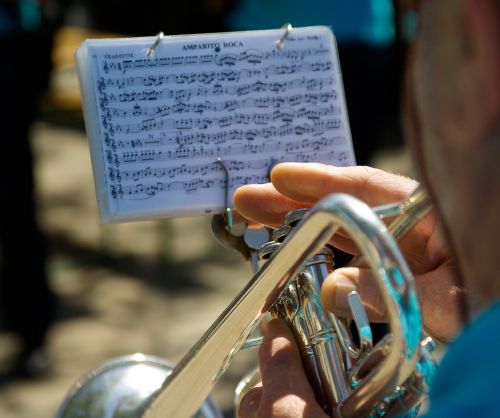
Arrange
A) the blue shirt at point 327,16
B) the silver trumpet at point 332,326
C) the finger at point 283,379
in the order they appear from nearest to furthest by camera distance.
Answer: the silver trumpet at point 332,326 < the finger at point 283,379 < the blue shirt at point 327,16

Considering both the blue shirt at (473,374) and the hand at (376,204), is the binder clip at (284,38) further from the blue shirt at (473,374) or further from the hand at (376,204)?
the blue shirt at (473,374)

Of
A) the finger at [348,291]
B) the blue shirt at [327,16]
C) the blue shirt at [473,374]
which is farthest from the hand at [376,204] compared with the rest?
the blue shirt at [327,16]

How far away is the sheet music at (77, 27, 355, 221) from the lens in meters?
1.16

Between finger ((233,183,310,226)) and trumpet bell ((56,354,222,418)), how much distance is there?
273 millimetres

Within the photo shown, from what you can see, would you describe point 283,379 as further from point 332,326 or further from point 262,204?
point 262,204

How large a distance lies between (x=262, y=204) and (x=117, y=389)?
0.36m

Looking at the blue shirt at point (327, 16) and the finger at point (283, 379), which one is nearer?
the finger at point (283, 379)

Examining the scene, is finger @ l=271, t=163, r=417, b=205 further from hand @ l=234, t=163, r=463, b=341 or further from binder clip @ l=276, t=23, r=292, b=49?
binder clip @ l=276, t=23, r=292, b=49

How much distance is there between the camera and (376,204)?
114cm

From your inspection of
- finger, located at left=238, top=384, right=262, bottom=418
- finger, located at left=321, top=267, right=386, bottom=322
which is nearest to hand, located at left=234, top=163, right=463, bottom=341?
finger, located at left=321, top=267, right=386, bottom=322

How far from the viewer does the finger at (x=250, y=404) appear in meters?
1.02

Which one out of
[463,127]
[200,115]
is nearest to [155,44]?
[200,115]

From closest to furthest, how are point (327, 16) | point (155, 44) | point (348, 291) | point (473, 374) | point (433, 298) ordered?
point (473, 374) < point (348, 291) < point (433, 298) < point (155, 44) < point (327, 16)

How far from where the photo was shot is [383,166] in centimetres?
448
